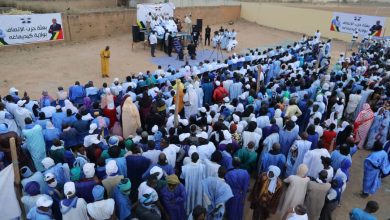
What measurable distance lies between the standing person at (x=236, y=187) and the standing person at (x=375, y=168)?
2.79 meters

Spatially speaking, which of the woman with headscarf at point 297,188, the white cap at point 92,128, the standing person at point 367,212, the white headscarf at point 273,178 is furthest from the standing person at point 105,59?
the standing person at point 367,212

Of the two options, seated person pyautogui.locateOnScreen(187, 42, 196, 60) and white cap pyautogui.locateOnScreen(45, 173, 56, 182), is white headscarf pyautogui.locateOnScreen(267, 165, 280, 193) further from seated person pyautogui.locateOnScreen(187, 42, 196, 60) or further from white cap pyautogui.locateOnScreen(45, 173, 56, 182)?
seated person pyautogui.locateOnScreen(187, 42, 196, 60)

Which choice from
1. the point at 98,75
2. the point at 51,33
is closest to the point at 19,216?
the point at 98,75

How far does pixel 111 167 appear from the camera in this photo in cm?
484

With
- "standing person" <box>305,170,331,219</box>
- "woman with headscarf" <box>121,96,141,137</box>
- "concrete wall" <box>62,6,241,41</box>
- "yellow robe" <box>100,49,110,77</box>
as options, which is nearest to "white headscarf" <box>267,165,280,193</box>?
"standing person" <box>305,170,331,219</box>

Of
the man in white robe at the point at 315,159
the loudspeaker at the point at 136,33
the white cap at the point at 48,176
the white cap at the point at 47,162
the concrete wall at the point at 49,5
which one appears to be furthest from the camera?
the concrete wall at the point at 49,5

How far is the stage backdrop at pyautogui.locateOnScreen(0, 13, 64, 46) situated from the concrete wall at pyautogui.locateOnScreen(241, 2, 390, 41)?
54.5ft

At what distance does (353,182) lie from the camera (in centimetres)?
718

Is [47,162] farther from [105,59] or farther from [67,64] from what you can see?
[67,64]

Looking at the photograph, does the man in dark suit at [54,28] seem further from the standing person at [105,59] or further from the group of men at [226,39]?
the group of men at [226,39]

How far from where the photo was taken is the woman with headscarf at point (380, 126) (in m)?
8.01

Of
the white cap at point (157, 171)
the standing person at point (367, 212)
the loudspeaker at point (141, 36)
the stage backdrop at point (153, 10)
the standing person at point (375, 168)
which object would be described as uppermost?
the stage backdrop at point (153, 10)

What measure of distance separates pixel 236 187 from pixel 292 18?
22956mm

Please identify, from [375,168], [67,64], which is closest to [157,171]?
[375,168]
